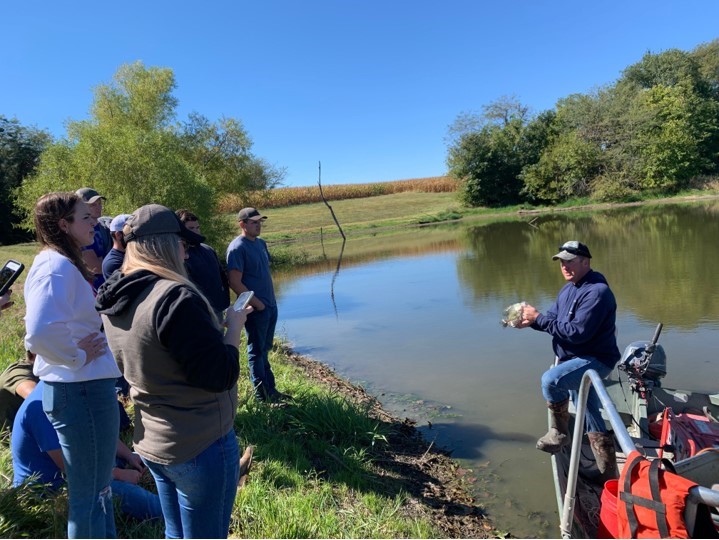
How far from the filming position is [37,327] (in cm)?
229

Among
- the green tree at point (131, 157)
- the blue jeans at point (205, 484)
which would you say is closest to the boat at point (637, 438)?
the blue jeans at point (205, 484)

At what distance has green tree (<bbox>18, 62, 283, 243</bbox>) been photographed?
1872 centimetres

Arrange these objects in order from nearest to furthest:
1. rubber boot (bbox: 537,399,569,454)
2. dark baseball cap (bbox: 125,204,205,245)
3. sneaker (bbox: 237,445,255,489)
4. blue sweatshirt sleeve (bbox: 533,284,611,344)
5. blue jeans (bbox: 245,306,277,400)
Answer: dark baseball cap (bbox: 125,204,205,245)
sneaker (bbox: 237,445,255,489)
blue sweatshirt sleeve (bbox: 533,284,611,344)
rubber boot (bbox: 537,399,569,454)
blue jeans (bbox: 245,306,277,400)

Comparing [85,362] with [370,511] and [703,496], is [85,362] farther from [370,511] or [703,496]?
[703,496]

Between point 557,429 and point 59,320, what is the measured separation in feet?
12.3

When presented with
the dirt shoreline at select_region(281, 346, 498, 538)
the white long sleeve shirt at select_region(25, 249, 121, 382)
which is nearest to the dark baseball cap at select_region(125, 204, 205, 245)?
the white long sleeve shirt at select_region(25, 249, 121, 382)

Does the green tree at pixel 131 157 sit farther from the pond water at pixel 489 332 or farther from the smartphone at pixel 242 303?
the smartphone at pixel 242 303

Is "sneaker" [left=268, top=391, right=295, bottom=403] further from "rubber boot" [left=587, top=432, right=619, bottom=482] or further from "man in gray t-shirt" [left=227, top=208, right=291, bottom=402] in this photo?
"rubber boot" [left=587, top=432, right=619, bottom=482]

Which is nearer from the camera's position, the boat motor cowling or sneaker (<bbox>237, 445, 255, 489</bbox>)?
sneaker (<bbox>237, 445, 255, 489</bbox>)

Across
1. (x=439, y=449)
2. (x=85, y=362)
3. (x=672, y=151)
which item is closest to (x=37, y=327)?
(x=85, y=362)

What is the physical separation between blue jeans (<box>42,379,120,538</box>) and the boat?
2.30 metres

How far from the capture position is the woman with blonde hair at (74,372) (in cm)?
232

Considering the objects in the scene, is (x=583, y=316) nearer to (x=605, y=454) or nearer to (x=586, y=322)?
(x=586, y=322)

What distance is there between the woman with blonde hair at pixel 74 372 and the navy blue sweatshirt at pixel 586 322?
10.9 ft
